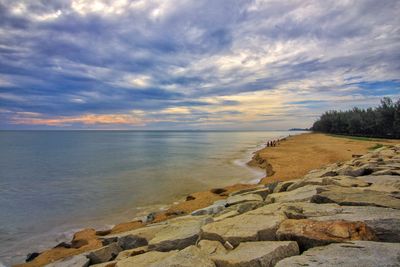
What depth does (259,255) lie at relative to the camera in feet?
12.1

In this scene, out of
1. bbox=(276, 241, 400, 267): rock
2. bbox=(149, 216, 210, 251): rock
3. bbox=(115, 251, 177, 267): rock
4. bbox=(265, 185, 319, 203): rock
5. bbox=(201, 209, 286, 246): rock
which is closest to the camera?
bbox=(276, 241, 400, 267): rock

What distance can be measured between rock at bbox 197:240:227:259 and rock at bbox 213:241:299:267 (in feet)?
0.79

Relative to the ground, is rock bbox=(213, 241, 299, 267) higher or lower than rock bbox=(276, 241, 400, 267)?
lower

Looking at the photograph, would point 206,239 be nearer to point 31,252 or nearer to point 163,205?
point 31,252

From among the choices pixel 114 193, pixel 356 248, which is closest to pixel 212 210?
pixel 356 248

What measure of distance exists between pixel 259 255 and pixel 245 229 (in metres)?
1.13

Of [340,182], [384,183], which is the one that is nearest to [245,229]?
[340,182]

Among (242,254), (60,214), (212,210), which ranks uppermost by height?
(242,254)

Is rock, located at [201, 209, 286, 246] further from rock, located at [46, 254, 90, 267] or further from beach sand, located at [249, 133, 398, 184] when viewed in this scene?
beach sand, located at [249, 133, 398, 184]

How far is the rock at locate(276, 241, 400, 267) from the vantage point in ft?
10.2

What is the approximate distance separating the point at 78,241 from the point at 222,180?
1261 cm

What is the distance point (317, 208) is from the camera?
17.6 feet

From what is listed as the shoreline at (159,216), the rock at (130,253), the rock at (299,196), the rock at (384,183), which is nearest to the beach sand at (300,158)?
the shoreline at (159,216)

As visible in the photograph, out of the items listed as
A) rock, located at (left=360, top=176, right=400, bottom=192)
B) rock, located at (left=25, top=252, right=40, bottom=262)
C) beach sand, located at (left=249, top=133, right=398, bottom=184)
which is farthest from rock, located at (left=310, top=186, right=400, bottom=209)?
beach sand, located at (left=249, top=133, right=398, bottom=184)
